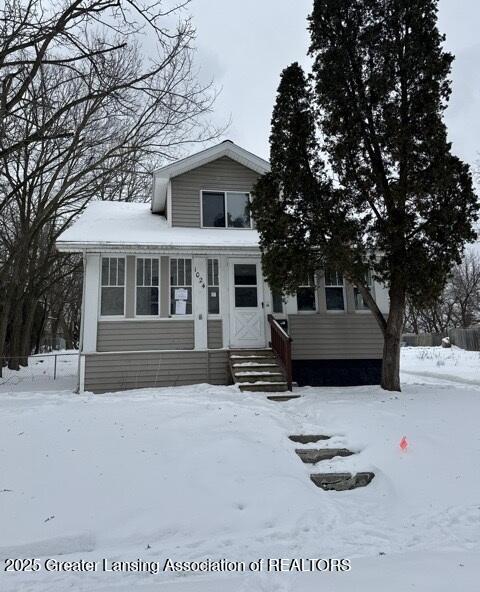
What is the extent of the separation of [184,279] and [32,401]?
4215mm

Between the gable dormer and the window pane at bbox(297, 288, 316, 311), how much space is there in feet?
8.32

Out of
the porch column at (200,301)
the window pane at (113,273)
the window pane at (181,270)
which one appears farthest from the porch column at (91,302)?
the porch column at (200,301)

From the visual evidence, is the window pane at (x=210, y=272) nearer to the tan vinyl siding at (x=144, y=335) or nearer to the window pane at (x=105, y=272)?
the tan vinyl siding at (x=144, y=335)

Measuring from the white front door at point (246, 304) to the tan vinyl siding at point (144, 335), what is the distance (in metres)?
1.11

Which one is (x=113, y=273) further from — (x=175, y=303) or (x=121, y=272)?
(x=175, y=303)

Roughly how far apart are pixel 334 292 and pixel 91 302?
5.92m

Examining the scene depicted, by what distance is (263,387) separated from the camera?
8.52 meters

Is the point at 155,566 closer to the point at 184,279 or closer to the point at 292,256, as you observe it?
the point at 292,256

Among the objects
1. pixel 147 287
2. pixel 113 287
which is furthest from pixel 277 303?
pixel 113 287

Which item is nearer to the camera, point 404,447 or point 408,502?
point 408,502

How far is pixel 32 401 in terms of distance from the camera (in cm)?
749

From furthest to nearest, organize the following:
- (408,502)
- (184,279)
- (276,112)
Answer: (184,279), (276,112), (408,502)

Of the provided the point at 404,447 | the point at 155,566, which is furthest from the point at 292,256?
the point at 155,566

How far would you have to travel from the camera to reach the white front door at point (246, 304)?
10102mm
